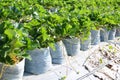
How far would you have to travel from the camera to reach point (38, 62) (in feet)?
11.2

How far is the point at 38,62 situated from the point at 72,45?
3.09 ft

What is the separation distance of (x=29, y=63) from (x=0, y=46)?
730mm

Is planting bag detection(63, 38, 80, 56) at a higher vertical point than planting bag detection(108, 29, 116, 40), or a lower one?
higher

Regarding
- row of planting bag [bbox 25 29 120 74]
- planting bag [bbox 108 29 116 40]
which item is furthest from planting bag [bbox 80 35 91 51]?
planting bag [bbox 108 29 116 40]

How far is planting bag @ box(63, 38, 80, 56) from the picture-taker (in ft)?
13.8

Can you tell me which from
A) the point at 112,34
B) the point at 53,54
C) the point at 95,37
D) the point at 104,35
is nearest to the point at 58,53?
the point at 53,54

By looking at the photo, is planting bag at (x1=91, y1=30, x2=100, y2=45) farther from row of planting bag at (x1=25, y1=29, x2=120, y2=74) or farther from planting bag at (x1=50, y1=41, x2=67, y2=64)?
planting bag at (x1=50, y1=41, x2=67, y2=64)

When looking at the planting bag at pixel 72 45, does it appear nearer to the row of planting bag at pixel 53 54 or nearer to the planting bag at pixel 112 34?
the row of planting bag at pixel 53 54

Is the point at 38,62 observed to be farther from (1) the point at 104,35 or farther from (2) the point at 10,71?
(1) the point at 104,35

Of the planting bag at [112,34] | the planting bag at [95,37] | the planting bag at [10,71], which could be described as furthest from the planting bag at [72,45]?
the planting bag at [112,34]

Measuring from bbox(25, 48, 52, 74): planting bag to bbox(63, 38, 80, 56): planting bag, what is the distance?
75cm

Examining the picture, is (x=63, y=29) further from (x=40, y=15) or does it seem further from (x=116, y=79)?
(x=116, y=79)

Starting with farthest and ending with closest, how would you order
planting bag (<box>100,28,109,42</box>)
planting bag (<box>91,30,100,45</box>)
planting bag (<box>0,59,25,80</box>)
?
planting bag (<box>100,28,109,42</box>), planting bag (<box>91,30,100,45</box>), planting bag (<box>0,59,25,80</box>)

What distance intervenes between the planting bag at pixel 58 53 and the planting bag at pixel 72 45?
1.16 ft
